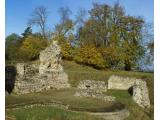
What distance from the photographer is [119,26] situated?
3978cm

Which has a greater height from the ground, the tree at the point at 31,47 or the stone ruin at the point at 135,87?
the tree at the point at 31,47

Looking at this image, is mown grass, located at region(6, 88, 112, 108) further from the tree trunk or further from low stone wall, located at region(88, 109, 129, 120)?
the tree trunk

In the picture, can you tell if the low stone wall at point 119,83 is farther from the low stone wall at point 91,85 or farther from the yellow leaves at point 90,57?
the yellow leaves at point 90,57

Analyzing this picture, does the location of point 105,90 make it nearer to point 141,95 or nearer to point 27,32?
point 141,95

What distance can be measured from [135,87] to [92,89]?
113 inches

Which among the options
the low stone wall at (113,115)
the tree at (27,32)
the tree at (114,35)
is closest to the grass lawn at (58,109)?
the low stone wall at (113,115)

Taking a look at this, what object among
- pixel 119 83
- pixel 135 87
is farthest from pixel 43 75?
pixel 119 83

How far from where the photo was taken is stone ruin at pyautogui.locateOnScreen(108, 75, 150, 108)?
74.6ft

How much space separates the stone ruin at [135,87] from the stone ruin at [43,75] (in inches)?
166

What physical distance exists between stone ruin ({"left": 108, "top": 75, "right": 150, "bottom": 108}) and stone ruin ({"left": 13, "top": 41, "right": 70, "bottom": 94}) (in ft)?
13.8

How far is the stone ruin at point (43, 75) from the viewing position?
66.2ft
